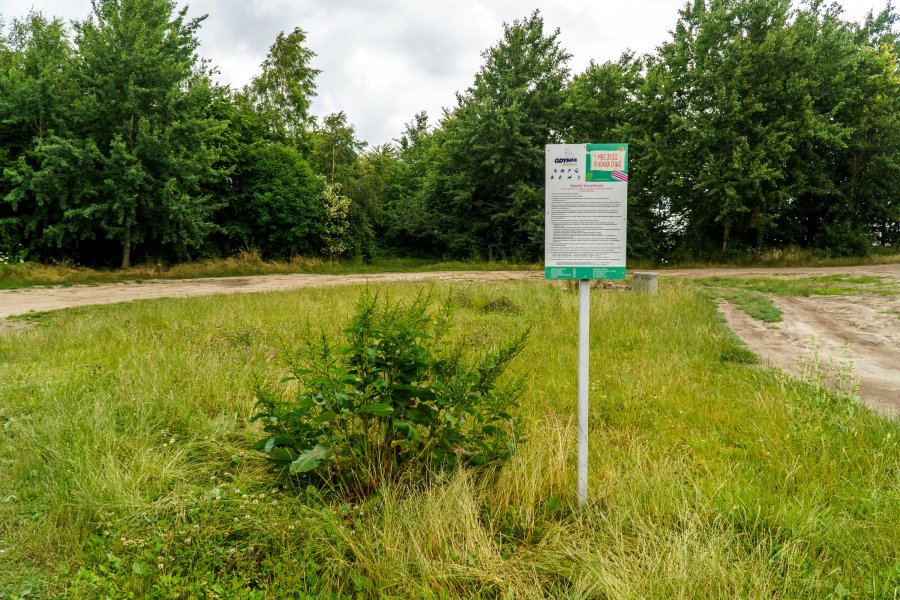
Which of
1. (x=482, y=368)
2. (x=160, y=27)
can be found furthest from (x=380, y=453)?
(x=160, y=27)

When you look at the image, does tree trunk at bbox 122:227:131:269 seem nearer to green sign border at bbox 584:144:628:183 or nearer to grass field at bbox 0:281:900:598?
grass field at bbox 0:281:900:598

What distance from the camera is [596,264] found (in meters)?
2.87

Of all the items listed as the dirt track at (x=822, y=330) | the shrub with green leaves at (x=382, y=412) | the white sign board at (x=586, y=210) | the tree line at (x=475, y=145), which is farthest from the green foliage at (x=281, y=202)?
the white sign board at (x=586, y=210)

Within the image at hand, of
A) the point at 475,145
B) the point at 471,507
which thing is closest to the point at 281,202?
the point at 475,145

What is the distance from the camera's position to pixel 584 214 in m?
2.90

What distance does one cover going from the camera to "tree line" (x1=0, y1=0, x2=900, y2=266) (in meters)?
18.7

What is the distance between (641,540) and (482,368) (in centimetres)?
127

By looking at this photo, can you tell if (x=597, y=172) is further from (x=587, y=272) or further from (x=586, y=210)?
(x=587, y=272)

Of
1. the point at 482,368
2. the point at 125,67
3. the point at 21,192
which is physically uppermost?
the point at 125,67

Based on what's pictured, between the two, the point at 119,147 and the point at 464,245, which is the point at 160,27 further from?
the point at 464,245

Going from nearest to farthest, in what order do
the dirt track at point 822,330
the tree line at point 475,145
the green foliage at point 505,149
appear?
the dirt track at point 822,330 → the tree line at point 475,145 → the green foliage at point 505,149

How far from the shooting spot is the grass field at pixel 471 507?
2.21 meters

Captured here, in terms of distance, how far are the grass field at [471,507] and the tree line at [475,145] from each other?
17.7m

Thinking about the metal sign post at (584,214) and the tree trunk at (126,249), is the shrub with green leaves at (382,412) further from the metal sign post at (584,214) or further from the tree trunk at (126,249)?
the tree trunk at (126,249)
